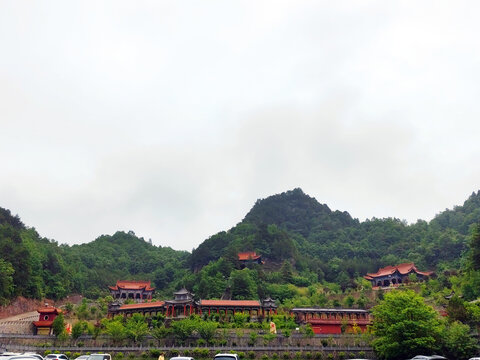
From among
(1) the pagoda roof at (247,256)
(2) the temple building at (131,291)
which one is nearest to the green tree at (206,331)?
(2) the temple building at (131,291)

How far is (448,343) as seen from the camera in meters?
28.3

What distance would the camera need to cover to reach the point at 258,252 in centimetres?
8075

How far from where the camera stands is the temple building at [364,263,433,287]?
213ft

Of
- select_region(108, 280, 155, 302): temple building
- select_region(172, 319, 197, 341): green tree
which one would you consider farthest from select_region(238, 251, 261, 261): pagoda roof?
select_region(172, 319, 197, 341): green tree

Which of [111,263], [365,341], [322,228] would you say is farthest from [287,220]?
[365,341]

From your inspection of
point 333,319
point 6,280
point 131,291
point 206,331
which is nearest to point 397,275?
point 333,319

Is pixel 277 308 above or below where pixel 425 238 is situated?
below

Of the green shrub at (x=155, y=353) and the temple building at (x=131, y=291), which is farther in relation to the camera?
the temple building at (x=131, y=291)

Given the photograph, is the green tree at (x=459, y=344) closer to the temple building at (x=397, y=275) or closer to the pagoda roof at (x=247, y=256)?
the temple building at (x=397, y=275)

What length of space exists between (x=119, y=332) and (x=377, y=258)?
64944mm

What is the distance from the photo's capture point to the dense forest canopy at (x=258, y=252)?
59562mm

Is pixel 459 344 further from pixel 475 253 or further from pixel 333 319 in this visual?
pixel 333 319

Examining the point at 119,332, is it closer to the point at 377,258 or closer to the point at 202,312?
the point at 202,312

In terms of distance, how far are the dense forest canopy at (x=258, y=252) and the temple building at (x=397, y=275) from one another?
375 cm
